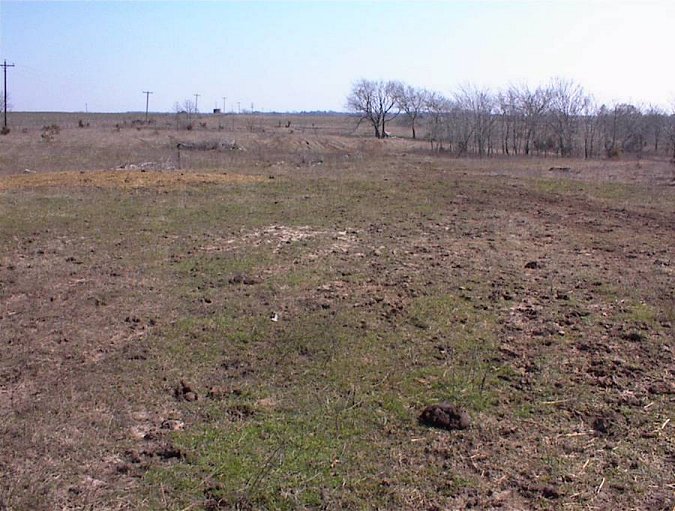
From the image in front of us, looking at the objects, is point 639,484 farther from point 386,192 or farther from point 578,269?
point 386,192

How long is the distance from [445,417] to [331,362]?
133 cm

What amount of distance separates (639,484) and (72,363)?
13.7 feet

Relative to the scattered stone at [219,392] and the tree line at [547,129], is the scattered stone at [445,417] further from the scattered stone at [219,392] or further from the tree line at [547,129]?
the tree line at [547,129]

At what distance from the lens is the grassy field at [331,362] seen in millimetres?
3578

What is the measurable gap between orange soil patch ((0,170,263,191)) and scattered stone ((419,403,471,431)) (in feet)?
44.9

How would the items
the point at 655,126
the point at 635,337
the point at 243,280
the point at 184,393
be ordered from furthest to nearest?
the point at 655,126 → the point at 243,280 → the point at 635,337 → the point at 184,393

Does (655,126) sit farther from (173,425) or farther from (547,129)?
(173,425)

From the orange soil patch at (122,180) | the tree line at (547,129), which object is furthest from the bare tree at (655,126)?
the orange soil patch at (122,180)

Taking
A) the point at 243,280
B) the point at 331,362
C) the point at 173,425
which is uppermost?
the point at 243,280

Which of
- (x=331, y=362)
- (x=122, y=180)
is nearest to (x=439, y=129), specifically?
(x=122, y=180)

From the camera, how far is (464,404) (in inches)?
179

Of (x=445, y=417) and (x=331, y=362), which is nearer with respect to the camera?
(x=445, y=417)

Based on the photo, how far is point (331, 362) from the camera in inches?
209

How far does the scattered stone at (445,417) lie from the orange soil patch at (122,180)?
13671 millimetres
